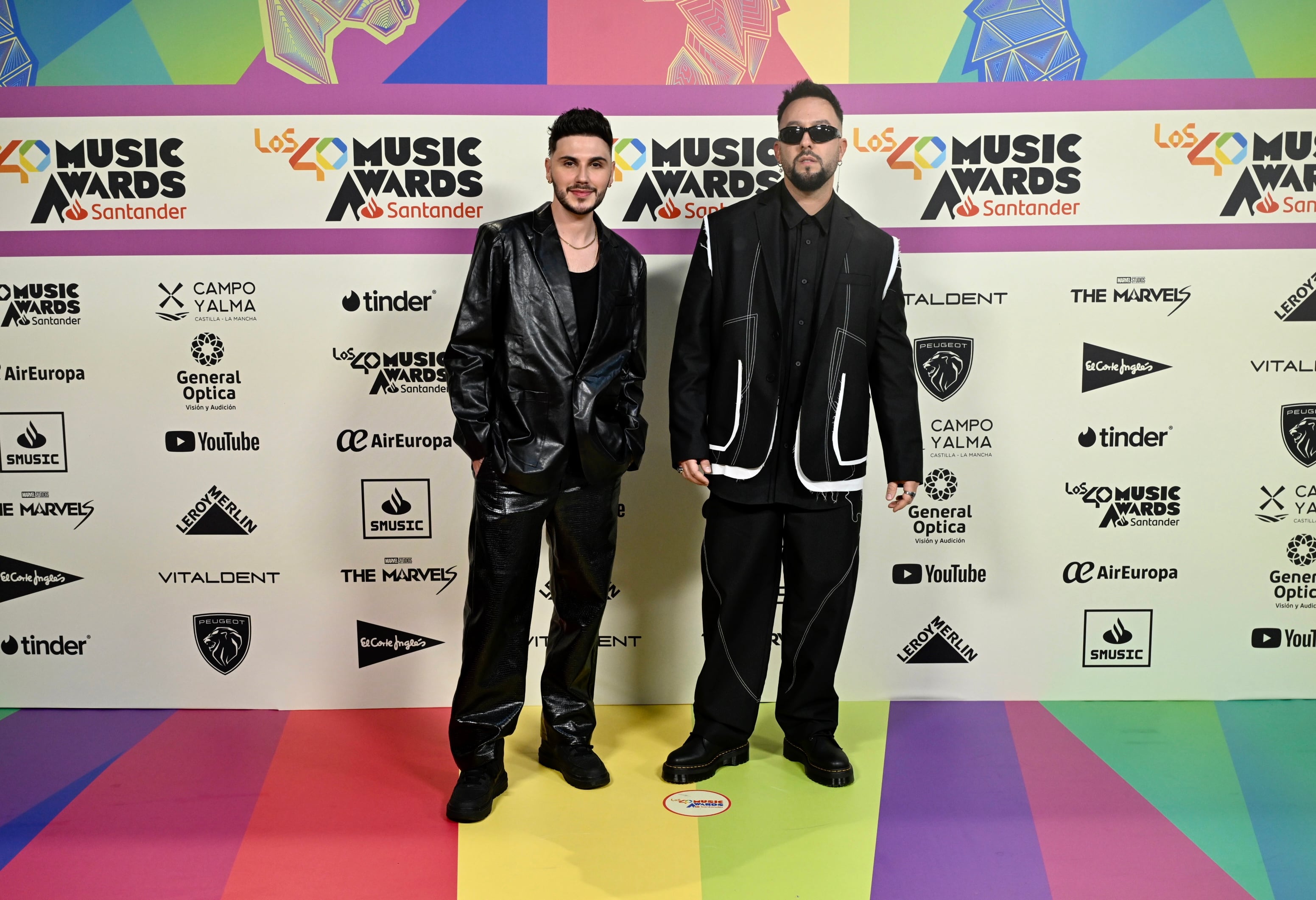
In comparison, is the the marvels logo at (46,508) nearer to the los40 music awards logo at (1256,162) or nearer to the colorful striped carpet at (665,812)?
the colorful striped carpet at (665,812)

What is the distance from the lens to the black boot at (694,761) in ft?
9.76

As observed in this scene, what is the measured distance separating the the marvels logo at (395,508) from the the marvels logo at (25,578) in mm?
1046

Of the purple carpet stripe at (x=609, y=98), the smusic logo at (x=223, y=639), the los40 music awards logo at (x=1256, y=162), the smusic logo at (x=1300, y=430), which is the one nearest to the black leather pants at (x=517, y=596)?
the smusic logo at (x=223, y=639)

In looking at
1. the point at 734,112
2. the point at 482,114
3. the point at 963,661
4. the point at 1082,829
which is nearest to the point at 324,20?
the point at 482,114

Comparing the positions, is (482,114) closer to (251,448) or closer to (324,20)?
(324,20)

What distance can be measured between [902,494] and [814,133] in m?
1.08

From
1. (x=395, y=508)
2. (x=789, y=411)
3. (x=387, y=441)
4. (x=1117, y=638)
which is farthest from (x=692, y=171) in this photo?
(x=1117, y=638)

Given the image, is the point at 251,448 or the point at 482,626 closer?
the point at 482,626

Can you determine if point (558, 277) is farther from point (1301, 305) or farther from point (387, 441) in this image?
point (1301, 305)

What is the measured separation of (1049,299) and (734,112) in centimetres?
127

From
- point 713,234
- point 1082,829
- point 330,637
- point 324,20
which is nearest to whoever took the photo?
point 1082,829

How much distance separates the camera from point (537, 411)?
274 centimetres

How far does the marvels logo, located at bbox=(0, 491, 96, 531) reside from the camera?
11.4 feet

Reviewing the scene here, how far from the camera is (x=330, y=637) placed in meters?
3.53
